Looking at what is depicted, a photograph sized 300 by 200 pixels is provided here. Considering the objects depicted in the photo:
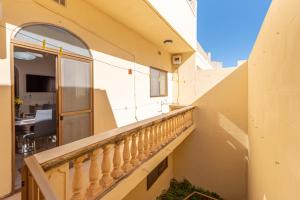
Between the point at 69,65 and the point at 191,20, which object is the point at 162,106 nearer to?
the point at 191,20

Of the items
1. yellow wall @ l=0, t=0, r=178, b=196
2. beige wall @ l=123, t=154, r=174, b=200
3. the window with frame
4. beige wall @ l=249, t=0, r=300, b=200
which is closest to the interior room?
yellow wall @ l=0, t=0, r=178, b=196

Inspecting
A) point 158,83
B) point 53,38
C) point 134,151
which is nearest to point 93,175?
point 134,151

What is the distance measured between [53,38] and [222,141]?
524cm

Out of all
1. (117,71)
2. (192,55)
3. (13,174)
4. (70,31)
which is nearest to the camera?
(13,174)

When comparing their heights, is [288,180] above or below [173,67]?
below

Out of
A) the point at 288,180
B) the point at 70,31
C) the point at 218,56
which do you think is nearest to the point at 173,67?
the point at 70,31

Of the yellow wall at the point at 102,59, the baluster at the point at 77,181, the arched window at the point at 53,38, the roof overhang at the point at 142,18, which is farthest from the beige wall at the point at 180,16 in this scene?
the baluster at the point at 77,181

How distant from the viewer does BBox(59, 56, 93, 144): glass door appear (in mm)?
2611

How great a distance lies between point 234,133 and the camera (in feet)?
17.4

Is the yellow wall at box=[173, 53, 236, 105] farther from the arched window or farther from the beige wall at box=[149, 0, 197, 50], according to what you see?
the arched window

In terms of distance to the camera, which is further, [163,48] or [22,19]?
[163,48]

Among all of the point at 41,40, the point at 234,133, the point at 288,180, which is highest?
the point at 41,40

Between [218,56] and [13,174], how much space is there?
1292cm

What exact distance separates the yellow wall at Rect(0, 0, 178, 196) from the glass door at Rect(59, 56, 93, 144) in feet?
0.62
